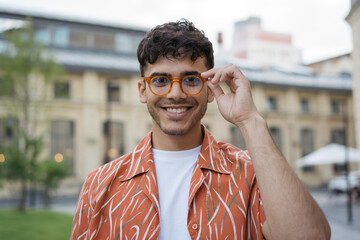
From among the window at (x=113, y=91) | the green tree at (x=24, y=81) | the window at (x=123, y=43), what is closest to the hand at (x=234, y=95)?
the green tree at (x=24, y=81)

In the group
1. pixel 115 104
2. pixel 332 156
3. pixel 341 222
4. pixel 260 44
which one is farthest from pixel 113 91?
pixel 260 44

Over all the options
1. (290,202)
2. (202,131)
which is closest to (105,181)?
(202,131)

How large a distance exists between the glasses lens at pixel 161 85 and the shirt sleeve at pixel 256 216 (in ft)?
2.46

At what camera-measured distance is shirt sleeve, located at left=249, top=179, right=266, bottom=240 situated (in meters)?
1.87

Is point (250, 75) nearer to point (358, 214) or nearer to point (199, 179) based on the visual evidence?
point (358, 214)

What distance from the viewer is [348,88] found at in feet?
118

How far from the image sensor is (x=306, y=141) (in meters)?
34.7

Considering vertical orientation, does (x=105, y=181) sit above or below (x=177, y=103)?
below

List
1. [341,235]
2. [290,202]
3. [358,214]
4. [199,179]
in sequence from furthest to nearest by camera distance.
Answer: [358,214] → [341,235] → [199,179] → [290,202]

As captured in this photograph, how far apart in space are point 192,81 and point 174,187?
61cm

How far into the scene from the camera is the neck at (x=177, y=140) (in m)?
2.16

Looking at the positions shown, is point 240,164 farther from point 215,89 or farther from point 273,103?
point 273,103

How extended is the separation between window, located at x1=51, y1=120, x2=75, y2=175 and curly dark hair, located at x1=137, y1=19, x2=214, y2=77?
26.3m

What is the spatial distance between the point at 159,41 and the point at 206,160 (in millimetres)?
737
